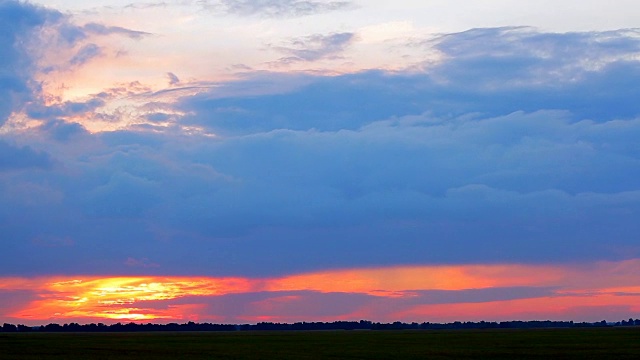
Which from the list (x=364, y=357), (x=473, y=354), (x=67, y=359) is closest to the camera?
(x=67, y=359)

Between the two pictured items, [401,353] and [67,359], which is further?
[401,353]

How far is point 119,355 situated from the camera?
230 feet

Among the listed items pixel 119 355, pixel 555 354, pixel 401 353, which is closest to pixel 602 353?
pixel 555 354

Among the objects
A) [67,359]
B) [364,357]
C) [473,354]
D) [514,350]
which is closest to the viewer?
[67,359]

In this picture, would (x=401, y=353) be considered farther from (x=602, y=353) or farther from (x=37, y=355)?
(x=37, y=355)

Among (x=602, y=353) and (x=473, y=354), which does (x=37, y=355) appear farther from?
(x=602, y=353)

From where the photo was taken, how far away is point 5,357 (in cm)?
6531

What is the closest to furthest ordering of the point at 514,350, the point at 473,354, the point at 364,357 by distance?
the point at 364,357 < the point at 473,354 < the point at 514,350

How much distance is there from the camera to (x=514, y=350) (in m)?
78.2

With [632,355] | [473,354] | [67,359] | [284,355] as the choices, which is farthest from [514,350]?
[67,359]

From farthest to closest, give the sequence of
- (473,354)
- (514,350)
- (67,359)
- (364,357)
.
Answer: (514,350) → (473,354) → (364,357) → (67,359)

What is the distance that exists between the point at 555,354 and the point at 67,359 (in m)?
38.6

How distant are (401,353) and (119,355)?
23.5m

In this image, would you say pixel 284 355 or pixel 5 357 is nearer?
pixel 5 357
